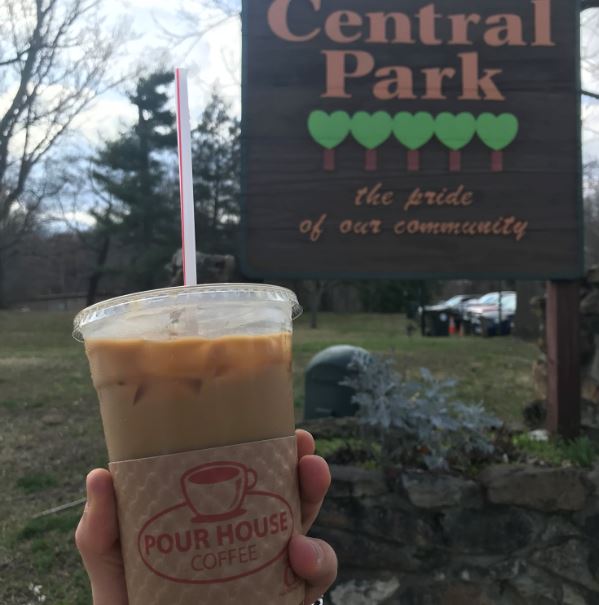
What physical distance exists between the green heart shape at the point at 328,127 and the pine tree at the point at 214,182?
2088 cm

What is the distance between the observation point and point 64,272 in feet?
124

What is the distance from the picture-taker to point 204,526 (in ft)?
3.15

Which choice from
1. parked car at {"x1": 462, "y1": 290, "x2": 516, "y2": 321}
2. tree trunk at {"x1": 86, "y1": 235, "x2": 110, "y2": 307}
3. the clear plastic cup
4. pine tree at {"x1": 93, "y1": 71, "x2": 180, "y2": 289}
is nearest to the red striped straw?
the clear plastic cup

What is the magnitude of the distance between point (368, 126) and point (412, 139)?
25 cm

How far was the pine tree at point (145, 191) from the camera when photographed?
82.5ft

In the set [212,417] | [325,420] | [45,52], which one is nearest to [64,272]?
[45,52]

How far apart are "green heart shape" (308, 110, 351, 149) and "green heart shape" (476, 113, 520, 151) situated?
0.72m

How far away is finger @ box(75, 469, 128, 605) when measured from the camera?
1.08m

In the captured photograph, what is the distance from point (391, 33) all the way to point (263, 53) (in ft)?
2.28

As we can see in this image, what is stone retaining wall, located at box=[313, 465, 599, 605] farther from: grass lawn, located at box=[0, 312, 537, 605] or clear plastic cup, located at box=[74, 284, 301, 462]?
clear plastic cup, located at box=[74, 284, 301, 462]

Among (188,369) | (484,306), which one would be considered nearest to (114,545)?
(188,369)

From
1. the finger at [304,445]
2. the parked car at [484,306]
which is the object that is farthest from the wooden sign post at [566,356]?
the parked car at [484,306]

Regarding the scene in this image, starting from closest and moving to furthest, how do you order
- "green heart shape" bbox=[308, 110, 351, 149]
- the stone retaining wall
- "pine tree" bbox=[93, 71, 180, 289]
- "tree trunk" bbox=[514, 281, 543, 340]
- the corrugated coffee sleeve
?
the corrugated coffee sleeve < the stone retaining wall < "green heart shape" bbox=[308, 110, 351, 149] < "tree trunk" bbox=[514, 281, 543, 340] < "pine tree" bbox=[93, 71, 180, 289]

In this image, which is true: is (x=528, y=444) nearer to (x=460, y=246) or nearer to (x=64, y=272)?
(x=460, y=246)
